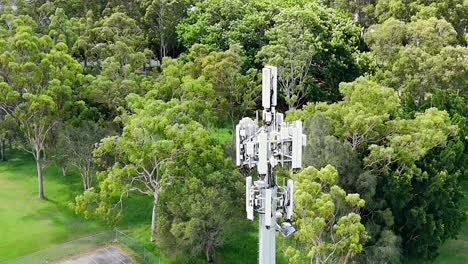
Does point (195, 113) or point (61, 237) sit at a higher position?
point (195, 113)

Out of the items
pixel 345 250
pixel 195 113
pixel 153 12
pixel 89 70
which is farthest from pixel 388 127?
pixel 153 12

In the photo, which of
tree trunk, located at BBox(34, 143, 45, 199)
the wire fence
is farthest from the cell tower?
tree trunk, located at BBox(34, 143, 45, 199)

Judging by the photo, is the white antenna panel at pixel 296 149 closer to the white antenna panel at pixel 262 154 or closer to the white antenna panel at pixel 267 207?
the white antenna panel at pixel 262 154

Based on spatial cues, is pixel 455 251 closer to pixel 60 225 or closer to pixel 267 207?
pixel 60 225

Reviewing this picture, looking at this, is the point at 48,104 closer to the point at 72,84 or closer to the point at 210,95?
the point at 72,84

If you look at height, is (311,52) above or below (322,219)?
above

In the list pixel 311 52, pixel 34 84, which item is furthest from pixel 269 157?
pixel 311 52
